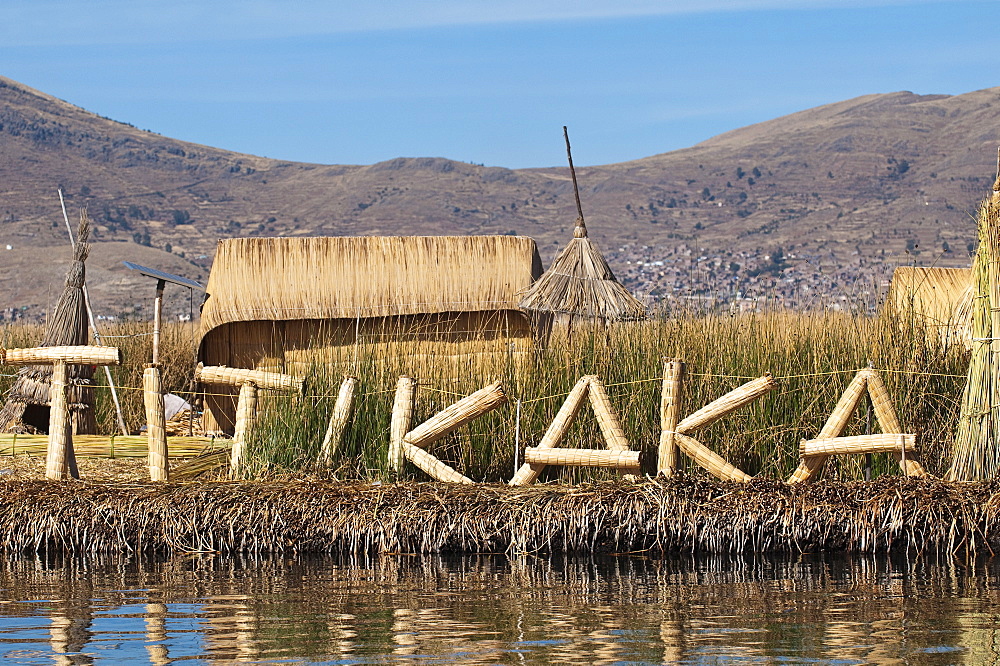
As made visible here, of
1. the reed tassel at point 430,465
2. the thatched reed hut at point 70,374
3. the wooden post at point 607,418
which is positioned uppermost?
the thatched reed hut at point 70,374

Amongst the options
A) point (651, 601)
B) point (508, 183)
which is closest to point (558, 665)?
point (651, 601)

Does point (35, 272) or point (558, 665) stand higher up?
point (35, 272)

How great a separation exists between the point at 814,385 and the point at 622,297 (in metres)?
2.05

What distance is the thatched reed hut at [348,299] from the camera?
38.1ft

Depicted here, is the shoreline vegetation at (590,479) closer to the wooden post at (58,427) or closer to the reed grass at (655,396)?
the reed grass at (655,396)

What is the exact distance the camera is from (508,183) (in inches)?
3752

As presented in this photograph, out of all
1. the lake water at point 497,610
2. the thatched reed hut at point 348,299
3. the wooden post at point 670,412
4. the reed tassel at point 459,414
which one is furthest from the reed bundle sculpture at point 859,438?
the thatched reed hut at point 348,299

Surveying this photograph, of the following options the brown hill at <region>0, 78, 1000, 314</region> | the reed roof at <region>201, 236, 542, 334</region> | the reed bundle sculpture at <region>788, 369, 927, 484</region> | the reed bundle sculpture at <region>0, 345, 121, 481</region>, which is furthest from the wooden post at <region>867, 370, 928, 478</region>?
the brown hill at <region>0, 78, 1000, 314</region>

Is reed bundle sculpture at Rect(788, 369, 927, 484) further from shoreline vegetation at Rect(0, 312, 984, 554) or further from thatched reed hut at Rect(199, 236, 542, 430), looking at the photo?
thatched reed hut at Rect(199, 236, 542, 430)

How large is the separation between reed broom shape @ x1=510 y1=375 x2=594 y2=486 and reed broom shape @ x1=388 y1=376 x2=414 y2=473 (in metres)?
0.79

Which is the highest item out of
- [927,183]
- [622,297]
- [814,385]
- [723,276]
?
[927,183]

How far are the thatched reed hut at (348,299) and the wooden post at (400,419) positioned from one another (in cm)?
278

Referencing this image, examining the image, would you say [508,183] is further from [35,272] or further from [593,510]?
[593,510]

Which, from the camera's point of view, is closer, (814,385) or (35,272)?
(814,385)
